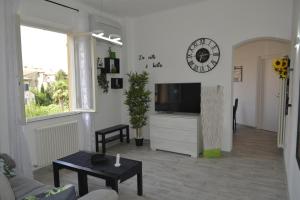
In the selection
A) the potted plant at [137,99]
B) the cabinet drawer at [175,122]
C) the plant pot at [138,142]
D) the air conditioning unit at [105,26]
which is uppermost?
the air conditioning unit at [105,26]

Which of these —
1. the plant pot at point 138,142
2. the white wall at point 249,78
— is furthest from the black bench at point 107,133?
the white wall at point 249,78

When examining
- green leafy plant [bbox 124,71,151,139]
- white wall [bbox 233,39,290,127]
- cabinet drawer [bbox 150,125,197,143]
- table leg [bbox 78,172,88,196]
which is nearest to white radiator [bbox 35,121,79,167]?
table leg [bbox 78,172,88,196]

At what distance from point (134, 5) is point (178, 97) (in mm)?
2056

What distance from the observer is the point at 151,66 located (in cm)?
518

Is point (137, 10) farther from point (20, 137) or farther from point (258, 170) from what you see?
point (258, 170)

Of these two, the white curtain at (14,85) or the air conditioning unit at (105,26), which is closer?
the white curtain at (14,85)

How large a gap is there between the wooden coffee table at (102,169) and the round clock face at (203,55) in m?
2.52

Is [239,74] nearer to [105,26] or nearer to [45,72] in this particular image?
[105,26]

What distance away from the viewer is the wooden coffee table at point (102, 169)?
100 inches

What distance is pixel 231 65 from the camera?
13.9 feet

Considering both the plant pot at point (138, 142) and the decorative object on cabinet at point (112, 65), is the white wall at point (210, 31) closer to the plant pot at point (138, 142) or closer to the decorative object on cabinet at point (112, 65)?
the plant pot at point (138, 142)

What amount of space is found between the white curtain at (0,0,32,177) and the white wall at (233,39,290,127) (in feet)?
19.5

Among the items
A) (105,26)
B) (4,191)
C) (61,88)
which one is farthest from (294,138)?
(105,26)

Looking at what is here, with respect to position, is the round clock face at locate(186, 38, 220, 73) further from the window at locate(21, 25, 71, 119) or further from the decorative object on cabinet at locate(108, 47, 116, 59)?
the window at locate(21, 25, 71, 119)
